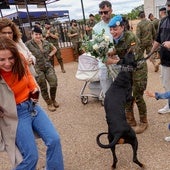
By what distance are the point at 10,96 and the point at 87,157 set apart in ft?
5.57

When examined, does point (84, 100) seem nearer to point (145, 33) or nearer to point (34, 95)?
point (34, 95)

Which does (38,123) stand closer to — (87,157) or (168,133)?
(87,157)

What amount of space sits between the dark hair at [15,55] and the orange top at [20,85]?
0.15 feet

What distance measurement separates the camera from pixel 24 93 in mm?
2785

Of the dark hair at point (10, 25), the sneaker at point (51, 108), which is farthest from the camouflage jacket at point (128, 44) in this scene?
the sneaker at point (51, 108)

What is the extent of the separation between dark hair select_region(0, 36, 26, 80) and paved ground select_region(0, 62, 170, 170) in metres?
1.58

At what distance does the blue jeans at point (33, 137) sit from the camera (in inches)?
103

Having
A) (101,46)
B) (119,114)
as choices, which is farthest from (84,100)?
(119,114)

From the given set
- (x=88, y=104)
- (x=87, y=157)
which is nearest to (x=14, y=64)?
(x=87, y=157)

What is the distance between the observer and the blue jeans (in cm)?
261

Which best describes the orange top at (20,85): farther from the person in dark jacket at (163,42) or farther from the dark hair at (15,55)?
the person in dark jacket at (163,42)

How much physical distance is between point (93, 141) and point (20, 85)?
1980 mm

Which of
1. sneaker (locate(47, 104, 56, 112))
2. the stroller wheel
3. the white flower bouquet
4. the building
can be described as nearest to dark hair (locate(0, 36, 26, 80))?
the white flower bouquet

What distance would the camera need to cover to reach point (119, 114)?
3379 millimetres
